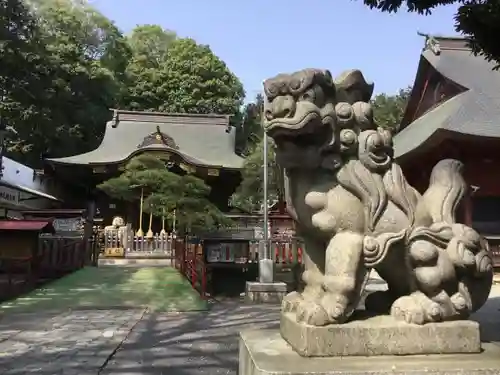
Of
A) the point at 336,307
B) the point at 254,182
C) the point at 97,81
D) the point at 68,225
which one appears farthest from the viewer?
the point at 97,81

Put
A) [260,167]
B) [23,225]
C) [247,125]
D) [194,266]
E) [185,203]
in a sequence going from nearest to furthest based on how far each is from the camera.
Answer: [23,225]
[194,266]
[185,203]
[260,167]
[247,125]

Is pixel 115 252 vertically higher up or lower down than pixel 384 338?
higher up

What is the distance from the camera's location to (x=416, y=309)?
249 cm

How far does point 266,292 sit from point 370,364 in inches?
296

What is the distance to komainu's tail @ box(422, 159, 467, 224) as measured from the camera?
2.72 m

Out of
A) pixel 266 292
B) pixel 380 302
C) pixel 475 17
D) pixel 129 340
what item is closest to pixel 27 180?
pixel 266 292

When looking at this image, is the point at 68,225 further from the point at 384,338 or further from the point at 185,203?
the point at 384,338

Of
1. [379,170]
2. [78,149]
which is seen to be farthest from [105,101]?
Result: [379,170]

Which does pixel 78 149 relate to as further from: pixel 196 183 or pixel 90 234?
pixel 196 183

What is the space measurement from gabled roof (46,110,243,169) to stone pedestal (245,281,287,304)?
1580 centimetres

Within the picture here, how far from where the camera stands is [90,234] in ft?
55.0

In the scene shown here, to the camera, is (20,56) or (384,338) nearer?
(384,338)

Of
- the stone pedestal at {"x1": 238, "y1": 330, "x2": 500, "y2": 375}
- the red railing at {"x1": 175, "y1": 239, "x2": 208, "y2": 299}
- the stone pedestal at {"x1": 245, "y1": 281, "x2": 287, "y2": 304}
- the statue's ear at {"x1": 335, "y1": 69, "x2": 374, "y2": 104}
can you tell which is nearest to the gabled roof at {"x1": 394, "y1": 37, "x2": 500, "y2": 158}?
the stone pedestal at {"x1": 245, "y1": 281, "x2": 287, "y2": 304}

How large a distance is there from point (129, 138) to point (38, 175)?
5.86 meters
